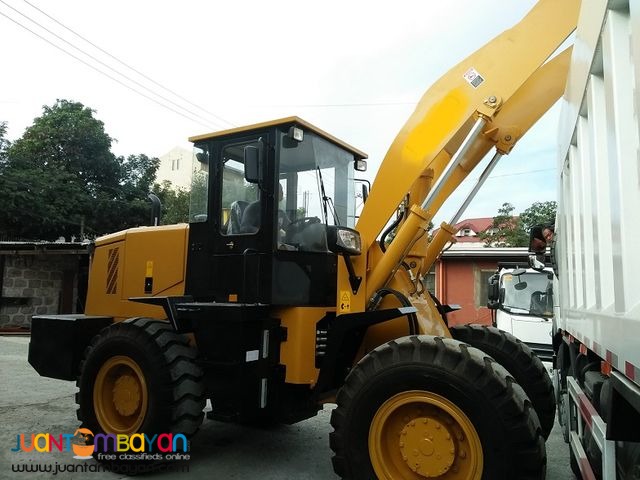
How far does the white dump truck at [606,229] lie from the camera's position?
188 cm

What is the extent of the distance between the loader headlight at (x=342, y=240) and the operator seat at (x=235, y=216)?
3.29 feet

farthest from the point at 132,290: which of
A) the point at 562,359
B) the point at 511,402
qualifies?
the point at 562,359

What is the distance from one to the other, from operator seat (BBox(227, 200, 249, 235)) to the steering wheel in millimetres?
462

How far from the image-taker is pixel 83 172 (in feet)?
80.2

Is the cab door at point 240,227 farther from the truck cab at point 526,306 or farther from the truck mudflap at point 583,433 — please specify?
the truck cab at point 526,306

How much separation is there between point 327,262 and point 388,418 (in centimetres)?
155

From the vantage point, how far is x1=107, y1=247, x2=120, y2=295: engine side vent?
5.74 meters

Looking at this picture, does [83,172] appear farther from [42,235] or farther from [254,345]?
[254,345]

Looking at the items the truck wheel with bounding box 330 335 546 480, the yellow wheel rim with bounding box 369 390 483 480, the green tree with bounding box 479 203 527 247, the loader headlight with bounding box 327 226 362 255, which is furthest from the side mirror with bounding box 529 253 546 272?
the green tree with bounding box 479 203 527 247

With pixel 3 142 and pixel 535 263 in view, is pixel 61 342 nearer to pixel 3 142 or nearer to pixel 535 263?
pixel 535 263

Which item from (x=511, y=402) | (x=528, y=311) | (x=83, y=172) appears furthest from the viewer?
(x=83, y=172)

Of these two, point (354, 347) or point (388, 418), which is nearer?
point (388, 418)

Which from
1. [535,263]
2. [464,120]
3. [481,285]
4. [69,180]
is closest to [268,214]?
[464,120]

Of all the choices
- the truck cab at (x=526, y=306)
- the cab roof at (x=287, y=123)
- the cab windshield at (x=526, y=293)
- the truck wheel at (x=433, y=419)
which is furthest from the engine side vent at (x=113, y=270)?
the cab windshield at (x=526, y=293)
